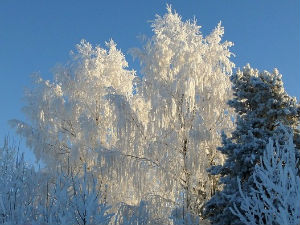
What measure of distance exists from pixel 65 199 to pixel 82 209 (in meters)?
0.56

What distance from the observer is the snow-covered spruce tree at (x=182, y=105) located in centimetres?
1314

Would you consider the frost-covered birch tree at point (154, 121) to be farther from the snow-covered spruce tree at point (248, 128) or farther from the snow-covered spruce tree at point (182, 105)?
the snow-covered spruce tree at point (248, 128)

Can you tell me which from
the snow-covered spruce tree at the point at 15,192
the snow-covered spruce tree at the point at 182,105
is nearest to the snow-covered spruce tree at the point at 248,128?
the snow-covered spruce tree at the point at 182,105

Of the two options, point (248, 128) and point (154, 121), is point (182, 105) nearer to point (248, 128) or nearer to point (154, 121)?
point (154, 121)

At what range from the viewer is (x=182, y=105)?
13750 millimetres

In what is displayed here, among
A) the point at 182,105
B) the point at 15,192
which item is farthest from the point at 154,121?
the point at 15,192

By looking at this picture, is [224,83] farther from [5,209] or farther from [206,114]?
[5,209]

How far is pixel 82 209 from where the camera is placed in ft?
25.7


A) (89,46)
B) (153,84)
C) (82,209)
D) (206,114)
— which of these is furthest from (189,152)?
(89,46)

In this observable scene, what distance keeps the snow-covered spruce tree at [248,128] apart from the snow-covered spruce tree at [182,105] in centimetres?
113

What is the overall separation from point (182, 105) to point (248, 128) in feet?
8.82

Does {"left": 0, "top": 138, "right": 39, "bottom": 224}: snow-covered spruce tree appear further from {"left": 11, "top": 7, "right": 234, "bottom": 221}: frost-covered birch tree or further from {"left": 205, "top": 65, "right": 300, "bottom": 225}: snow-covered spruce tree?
{"left": 205, "top": 65, "right": 300, "bottom": 225}: snow-covered spruce tree

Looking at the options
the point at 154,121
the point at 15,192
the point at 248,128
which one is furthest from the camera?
the point at 154,121

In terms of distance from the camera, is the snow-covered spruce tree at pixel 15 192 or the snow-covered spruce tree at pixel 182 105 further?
the snow-covered spruce tree at pixel 182 105
